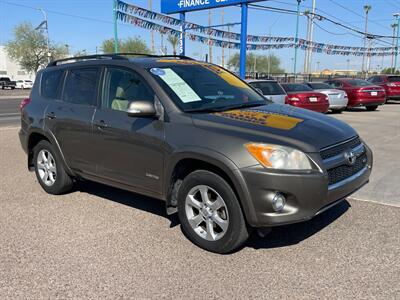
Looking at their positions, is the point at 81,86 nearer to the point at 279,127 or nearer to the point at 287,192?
the point at 279,127

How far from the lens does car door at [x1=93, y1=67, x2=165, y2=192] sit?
420cm

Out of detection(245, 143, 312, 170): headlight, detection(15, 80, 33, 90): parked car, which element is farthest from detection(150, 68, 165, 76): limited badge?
detection(15, 80, 33, 90): parked car

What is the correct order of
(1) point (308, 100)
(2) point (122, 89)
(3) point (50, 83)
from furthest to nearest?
(1) point (308, 100)
(3) point (50, 83)
(2) point (122, 89)

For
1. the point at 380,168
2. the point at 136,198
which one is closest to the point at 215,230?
the point at 136,198

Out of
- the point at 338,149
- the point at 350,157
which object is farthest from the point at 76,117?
the point at 350,157

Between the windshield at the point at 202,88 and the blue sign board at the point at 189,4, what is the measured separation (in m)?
12.2

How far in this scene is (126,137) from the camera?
443 centimetres

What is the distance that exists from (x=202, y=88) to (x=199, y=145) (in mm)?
1016

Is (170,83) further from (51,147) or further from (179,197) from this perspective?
(51,147)

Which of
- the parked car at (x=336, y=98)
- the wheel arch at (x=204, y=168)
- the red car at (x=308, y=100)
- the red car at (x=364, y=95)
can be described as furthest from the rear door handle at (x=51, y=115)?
the red car at (x=364, y=95)

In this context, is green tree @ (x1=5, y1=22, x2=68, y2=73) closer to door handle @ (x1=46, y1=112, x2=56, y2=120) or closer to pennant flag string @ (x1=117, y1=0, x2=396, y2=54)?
pennant flag string @ (x1=117, y1=0, x2=396, y2=54)

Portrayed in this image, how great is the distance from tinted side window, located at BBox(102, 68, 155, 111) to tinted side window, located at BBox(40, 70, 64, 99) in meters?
1.14

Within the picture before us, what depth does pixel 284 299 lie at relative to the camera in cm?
309

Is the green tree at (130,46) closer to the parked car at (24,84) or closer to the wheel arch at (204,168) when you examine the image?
the parked car at (24,84)
